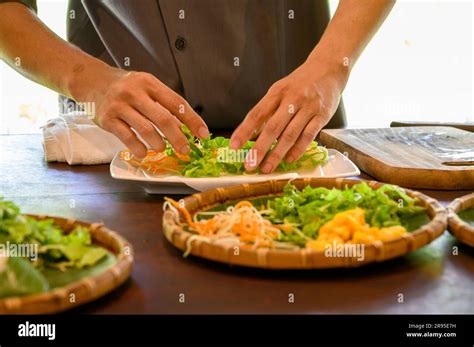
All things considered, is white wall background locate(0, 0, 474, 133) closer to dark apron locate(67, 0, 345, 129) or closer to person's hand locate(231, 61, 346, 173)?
dark apron locate(67, 0, 345, 129)

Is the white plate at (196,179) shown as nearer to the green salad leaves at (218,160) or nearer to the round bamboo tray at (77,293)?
the green salad leaves at (218,160)

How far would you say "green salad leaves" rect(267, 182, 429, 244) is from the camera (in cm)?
140

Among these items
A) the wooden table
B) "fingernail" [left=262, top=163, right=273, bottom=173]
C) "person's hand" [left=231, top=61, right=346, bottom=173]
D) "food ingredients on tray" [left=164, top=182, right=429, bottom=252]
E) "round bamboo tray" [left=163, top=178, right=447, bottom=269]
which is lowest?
the wooden table

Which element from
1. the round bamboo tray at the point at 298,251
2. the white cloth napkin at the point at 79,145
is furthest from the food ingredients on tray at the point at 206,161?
the round bamboo tray at the point at 298,251

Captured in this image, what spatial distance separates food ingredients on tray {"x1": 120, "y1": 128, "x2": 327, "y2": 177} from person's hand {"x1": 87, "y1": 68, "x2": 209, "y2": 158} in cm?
6

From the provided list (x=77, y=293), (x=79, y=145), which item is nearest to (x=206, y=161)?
(x=79, y=145)

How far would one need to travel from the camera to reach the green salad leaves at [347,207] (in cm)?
140

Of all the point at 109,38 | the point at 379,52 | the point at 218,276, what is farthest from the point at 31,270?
the point at 379,52

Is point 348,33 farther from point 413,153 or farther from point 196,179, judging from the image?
point 196,179

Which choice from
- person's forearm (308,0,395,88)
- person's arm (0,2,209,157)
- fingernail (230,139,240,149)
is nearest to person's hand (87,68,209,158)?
person's arm (0,2,209,157)

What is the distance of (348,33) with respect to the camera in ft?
7.37

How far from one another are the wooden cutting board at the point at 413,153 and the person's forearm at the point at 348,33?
0.84 ft

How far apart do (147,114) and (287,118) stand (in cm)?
39
